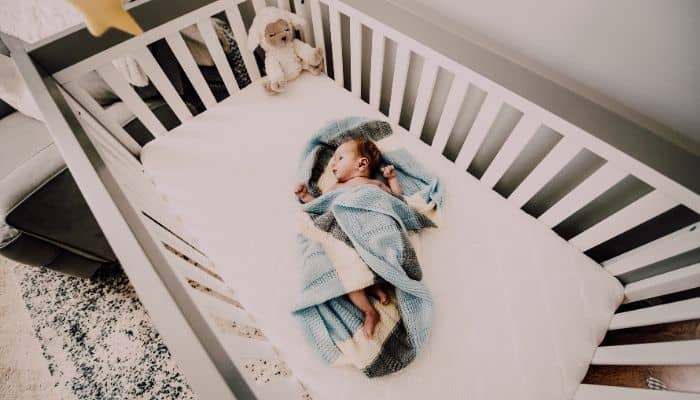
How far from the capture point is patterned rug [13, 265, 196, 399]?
108 centimetres

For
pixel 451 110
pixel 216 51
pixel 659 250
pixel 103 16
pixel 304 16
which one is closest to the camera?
pixel 103 16

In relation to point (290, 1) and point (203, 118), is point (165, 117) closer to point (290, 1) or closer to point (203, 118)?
point (203, 118)

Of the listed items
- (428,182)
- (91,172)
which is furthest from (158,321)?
(428,182)

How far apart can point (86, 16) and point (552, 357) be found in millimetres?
1094

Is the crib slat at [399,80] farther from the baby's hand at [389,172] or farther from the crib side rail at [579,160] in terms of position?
the baby's hand at [389,172]

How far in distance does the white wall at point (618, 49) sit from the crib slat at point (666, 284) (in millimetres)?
265

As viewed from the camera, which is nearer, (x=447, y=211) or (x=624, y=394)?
(x=624, y=394)

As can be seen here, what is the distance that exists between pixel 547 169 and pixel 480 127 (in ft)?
0.64

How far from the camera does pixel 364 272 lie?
0.75 m

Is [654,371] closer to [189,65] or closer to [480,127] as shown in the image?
[480,127]

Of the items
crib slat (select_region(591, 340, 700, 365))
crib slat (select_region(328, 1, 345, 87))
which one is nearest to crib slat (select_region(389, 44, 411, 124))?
A: crib slat (select_region(328, 1, 345, 87))

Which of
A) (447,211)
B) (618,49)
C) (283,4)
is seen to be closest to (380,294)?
(447,211)

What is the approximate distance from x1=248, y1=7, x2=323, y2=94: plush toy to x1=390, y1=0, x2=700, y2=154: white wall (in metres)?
0.63

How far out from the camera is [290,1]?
46.3 inches
